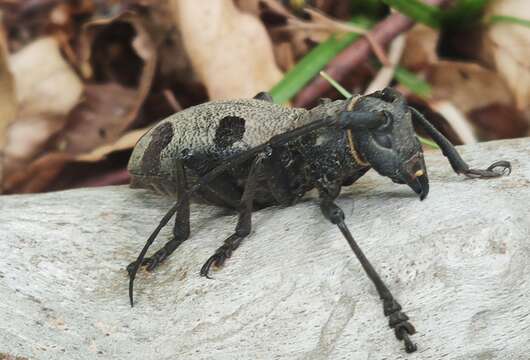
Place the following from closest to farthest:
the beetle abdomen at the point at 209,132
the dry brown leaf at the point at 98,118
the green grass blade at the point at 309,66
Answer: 1. the beetle abdomen at the point at 209,132
2. the green grass blade at the point at 309,66
3. the dry brown leaf at the point at 98,118

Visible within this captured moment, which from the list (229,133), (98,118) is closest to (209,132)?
(229,133)

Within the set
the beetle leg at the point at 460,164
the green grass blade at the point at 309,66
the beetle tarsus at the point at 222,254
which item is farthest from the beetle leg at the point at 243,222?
the green grass blade at the point at 309,66

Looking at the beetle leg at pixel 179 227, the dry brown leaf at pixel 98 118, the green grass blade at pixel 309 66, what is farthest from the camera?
the dry brown leaf at pixel 98 118

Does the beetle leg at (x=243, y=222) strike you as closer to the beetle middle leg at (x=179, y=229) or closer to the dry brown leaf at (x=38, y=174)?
the beetle middle leg at (x=179, y=229)

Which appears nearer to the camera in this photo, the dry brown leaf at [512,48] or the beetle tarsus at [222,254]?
the beetle tarsus at [222,254]

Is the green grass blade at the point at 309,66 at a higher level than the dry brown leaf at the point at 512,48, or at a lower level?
higher

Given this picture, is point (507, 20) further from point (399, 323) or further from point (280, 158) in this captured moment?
point (399, 323)
